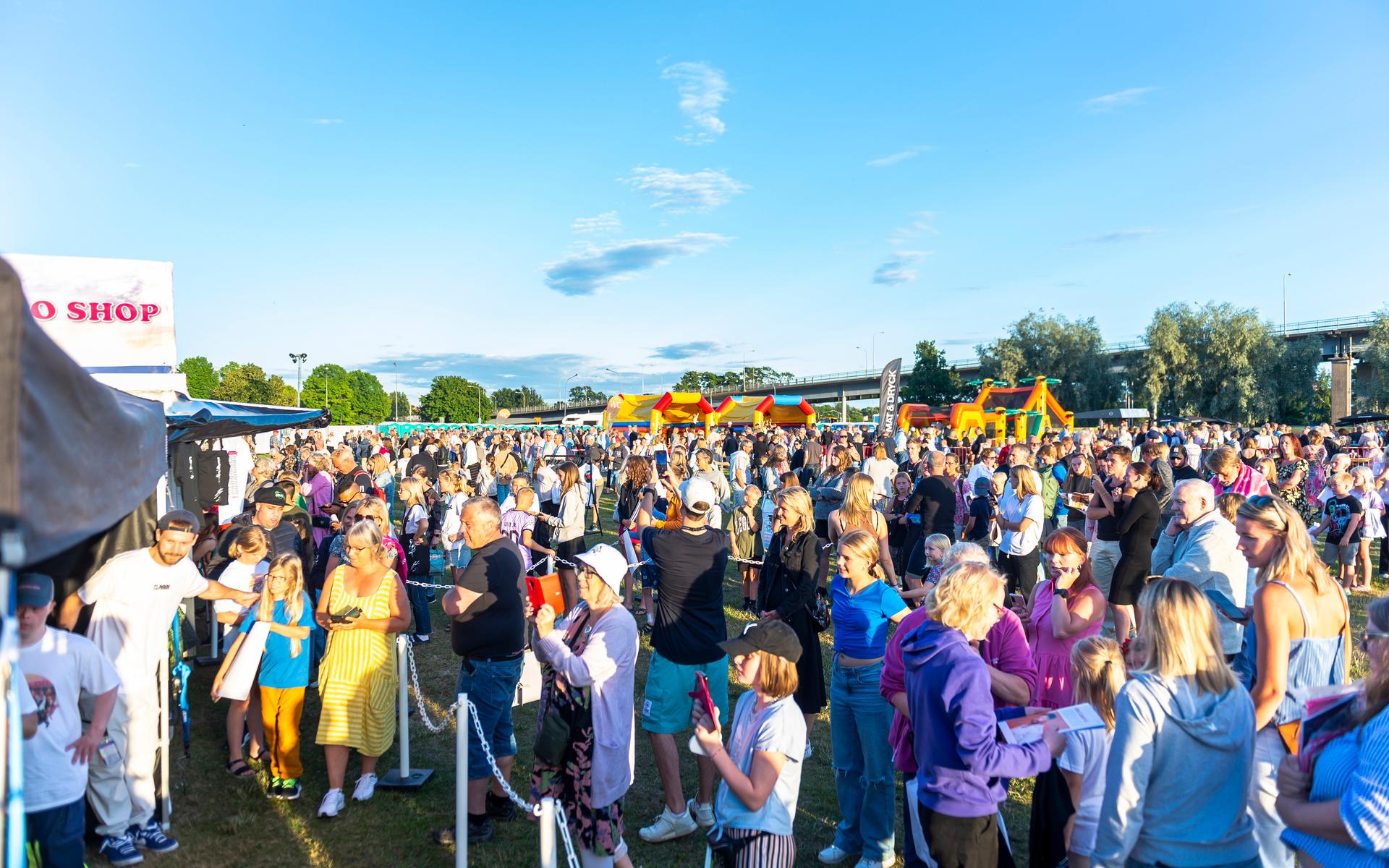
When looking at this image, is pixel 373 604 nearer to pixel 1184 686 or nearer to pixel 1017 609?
pixel 1184 686

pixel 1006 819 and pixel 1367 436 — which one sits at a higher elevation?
pixel 1367 436

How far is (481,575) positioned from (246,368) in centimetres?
8655

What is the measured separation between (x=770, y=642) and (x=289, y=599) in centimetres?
350

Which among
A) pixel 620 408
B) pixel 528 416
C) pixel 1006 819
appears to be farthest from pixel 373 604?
pixel 528 416

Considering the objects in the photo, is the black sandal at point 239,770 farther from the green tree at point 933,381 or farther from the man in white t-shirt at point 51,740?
the green tree at point 933,381

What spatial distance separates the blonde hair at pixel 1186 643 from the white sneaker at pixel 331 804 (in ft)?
14.4

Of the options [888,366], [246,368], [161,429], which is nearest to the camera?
[161,429]

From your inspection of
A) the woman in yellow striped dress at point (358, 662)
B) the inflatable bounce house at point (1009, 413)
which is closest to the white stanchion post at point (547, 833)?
the woman in yellow striped dress at point (358, 662)

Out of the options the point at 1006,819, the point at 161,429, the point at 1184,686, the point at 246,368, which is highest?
the point at 246,368

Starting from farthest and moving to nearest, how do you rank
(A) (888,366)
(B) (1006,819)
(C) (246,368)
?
(C) (246,368), (A) (888,366), (B) (1006,819)

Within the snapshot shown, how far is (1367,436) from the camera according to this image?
Result: 15.7 meters

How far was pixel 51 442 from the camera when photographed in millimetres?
1788

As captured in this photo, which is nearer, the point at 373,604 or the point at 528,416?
the point at 373,604

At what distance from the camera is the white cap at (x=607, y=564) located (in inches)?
148
